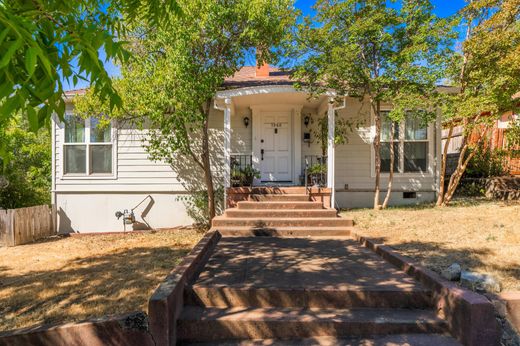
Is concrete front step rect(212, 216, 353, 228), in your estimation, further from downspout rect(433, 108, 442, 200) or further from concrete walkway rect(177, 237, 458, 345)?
downspout rect(433, 108, 442, 200)

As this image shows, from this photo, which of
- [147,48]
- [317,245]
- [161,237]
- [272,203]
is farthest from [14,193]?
[317,245]

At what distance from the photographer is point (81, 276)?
4734 mm

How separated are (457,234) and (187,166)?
6973mm

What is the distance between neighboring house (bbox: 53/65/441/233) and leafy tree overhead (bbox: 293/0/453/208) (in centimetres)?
159

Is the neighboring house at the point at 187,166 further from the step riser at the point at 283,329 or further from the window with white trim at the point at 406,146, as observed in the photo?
the step riser at the point at 283,329

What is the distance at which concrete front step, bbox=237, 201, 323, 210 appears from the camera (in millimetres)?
7055

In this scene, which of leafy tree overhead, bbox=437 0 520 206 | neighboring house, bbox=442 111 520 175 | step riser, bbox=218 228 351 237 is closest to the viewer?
step riser, bbox=218 228 351 237

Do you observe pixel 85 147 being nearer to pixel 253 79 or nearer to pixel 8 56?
pixel 253 79

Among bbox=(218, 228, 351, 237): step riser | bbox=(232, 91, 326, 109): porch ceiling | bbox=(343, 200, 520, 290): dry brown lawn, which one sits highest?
bbox=(232, 91, 326, 109): porch ceiling

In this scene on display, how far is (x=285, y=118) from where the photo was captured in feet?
31.0

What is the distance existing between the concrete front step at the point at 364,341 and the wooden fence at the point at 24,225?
7.45 meters

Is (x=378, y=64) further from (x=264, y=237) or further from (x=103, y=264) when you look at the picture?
(x=103, y=264)

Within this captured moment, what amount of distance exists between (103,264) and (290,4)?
24.1 ft

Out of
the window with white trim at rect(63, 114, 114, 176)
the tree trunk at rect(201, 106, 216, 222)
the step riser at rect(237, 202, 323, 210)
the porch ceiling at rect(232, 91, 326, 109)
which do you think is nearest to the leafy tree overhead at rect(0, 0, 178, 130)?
the step riser at rect(237, 202, 323, 210)
